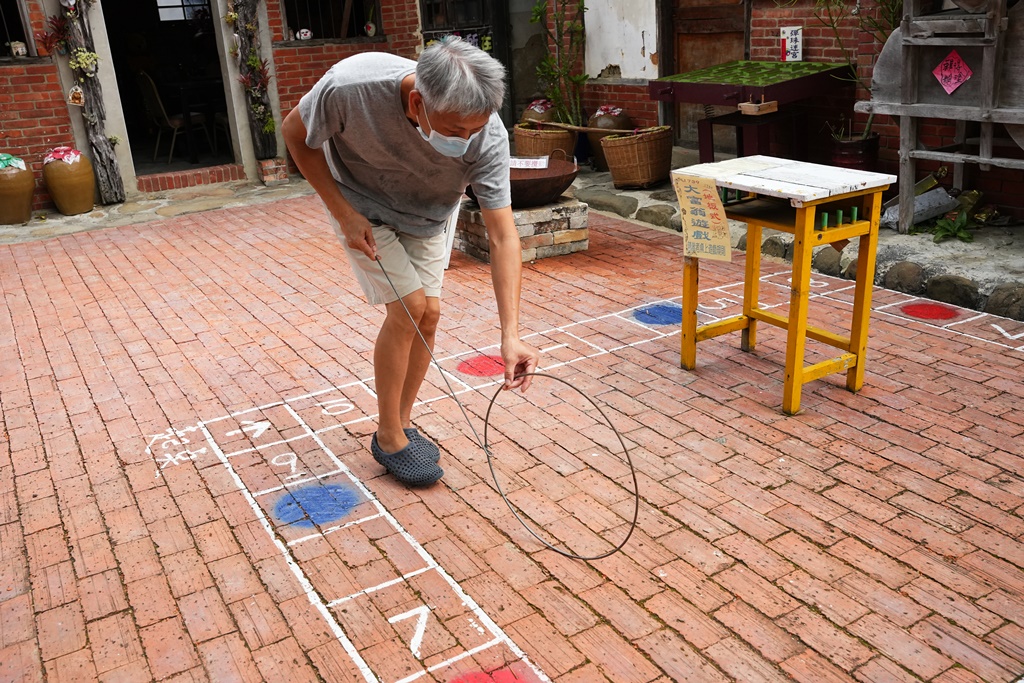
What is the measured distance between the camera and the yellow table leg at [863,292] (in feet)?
13.1

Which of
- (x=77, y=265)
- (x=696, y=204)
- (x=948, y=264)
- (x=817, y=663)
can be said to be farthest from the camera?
(x=77, y=265)

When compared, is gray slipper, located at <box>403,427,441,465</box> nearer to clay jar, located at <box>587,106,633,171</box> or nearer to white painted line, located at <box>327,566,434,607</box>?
white painted line, located at <box>327,566,434,607</box>

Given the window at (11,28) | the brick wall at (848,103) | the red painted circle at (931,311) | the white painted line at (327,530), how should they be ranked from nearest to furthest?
the white painted line at (327,530), the red painted circle at (931,311), the brick wall at (848,103), the window at (11,28)

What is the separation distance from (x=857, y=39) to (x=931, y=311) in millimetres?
2795

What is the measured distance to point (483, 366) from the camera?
4695 millimetres

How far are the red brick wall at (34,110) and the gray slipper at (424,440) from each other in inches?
294

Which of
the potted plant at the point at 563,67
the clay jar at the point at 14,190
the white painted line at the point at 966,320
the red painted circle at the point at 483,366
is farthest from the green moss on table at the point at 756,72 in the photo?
the clay jar at the point at 14,190

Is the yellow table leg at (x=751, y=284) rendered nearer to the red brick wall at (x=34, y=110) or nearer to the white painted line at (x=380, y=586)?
the white painted line at (x=380, y=586)

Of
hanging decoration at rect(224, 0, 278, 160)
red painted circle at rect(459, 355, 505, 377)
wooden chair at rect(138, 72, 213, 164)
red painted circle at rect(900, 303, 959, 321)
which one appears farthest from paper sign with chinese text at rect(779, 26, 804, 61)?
wooden chair at rect(138, 72, 213, 164)

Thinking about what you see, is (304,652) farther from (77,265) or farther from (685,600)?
(77,265)

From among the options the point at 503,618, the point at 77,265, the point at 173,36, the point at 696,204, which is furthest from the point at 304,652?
the point at 173,36

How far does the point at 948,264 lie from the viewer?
5492mm

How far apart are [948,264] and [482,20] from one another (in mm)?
7033

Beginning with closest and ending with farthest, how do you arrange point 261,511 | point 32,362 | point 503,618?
1. point 503,618
2. point 261,511
3. point 32,362
